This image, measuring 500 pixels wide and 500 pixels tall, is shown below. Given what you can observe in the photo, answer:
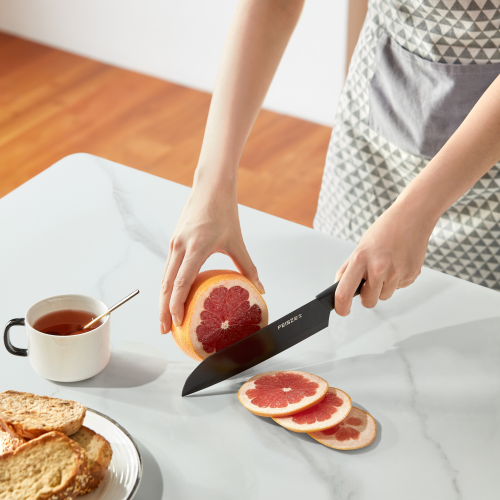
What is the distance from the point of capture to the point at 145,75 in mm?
3928

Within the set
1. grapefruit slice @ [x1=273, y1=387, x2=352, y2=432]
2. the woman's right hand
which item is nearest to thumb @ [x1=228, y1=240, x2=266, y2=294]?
the woman's right hand

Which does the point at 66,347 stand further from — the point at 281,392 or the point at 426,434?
the point at 426,434

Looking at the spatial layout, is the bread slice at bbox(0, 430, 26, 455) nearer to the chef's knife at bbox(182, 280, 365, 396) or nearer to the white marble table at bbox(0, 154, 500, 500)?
the white marble table at bbox(0, 154, 500, 500)

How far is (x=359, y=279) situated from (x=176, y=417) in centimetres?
35

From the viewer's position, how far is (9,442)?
0.79 m

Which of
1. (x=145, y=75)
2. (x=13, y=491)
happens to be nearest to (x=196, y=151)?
(x=145, y=75)

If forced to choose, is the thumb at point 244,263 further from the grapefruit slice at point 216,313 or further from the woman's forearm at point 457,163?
the woman's forearm at point 457,163

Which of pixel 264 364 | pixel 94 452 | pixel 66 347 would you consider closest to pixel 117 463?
pixel 94 452

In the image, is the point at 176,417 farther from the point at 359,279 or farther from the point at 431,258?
the point at 431,258

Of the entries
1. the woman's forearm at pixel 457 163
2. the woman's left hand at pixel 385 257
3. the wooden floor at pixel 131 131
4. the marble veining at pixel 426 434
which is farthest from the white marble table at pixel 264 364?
the wooden floor at pixel 131 131

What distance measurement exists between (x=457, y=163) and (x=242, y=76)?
45 cm

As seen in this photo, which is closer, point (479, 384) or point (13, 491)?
point (13, 491)

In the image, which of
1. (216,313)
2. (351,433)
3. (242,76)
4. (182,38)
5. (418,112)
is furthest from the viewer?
(182,38)

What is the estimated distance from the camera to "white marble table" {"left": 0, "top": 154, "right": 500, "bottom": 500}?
0.84 meters
